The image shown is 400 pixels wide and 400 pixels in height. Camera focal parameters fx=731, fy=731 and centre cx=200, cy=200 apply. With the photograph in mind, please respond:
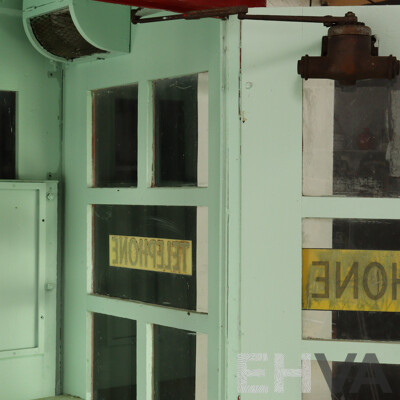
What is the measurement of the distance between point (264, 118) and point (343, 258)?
0.48 meters

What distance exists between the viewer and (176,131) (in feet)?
8.16

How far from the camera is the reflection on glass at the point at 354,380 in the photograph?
214 centimetres

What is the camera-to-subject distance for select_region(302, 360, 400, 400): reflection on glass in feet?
7.02

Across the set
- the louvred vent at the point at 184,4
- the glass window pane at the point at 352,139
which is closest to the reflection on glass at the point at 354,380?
the glass window pane at the point at 352,139

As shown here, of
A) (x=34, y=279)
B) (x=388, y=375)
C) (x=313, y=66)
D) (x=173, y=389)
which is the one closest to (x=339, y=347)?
(x=388, y=375)

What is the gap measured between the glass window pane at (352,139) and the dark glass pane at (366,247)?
3.6 inches

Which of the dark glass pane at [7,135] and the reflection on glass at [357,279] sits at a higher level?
the dark glass pane at [7,135]

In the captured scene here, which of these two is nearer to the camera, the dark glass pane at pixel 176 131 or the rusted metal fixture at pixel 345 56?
the rusted metal fixture at pixel 345 56

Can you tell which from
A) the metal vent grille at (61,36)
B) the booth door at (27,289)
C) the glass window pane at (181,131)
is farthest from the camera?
the booth door at (27,289)

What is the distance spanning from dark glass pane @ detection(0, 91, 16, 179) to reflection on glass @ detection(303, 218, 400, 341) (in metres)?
1.26

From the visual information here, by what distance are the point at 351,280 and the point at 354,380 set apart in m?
0.30

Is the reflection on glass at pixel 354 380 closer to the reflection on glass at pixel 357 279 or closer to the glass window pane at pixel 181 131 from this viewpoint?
the reflection on glass at pixel 357 279

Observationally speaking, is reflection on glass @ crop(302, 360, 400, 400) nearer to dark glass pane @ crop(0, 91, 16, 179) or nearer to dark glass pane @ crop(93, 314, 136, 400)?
dark glass pane @ crop(93, 314, 136, 400)

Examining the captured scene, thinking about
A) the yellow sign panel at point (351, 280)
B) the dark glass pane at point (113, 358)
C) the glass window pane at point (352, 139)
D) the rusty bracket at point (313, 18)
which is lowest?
the dark glass pane at point (113, 358)
